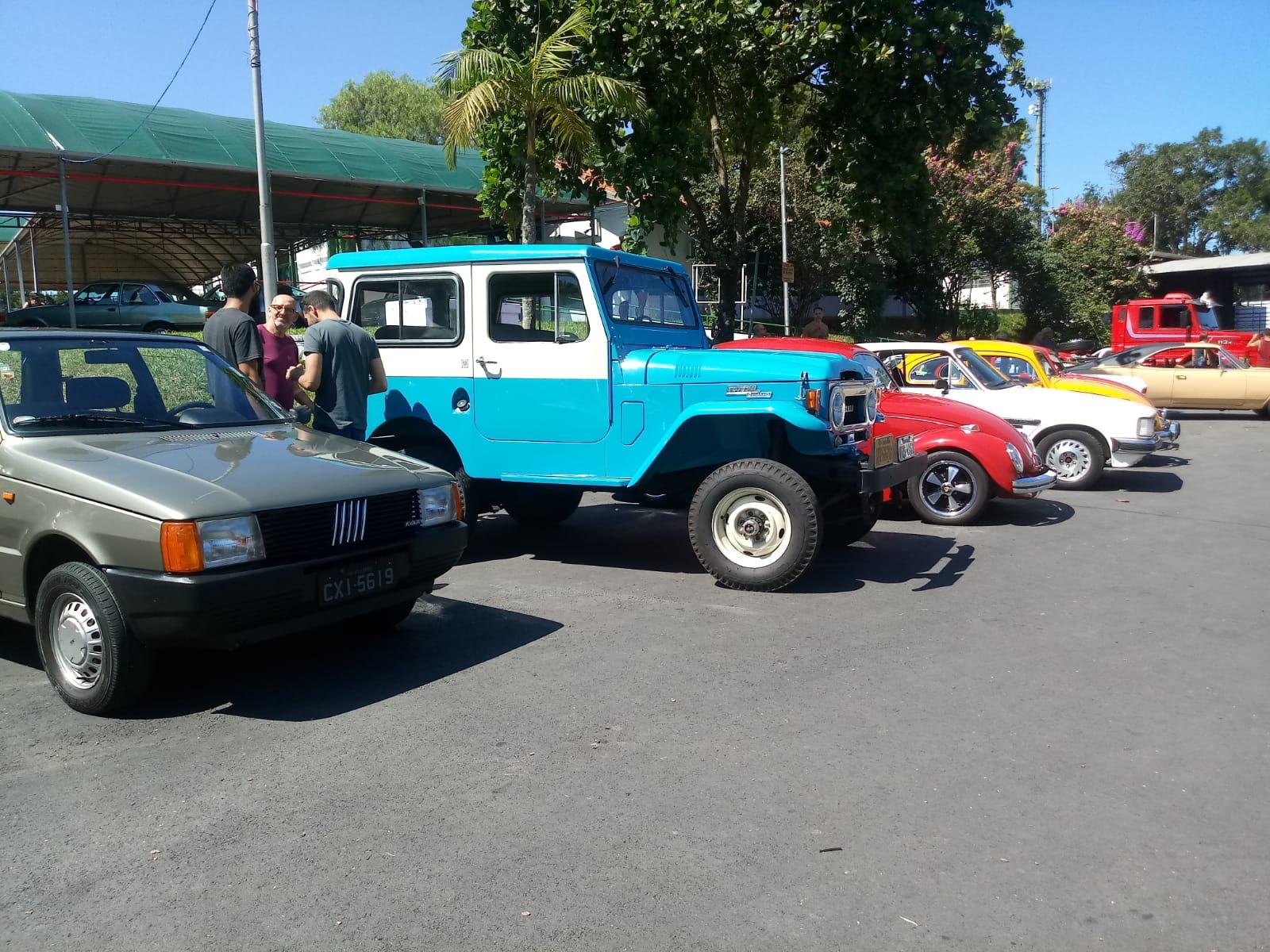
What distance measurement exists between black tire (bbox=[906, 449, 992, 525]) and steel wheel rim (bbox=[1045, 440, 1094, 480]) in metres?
2.48

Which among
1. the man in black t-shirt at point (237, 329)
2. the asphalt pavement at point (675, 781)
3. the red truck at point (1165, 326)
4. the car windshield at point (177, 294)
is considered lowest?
the asphalt pavement at point (675, 781)

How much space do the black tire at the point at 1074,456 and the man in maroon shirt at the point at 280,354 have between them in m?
7.67

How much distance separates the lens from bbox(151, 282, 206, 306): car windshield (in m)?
21.7

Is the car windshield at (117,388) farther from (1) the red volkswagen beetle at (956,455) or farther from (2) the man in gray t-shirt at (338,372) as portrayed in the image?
(1) the red volkswagen beetle at (956,455)

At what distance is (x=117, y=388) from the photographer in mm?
5254

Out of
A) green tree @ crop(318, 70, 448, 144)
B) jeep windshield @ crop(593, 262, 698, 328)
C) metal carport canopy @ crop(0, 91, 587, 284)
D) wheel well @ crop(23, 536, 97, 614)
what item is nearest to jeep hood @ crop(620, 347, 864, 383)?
jeep windshield @ crop(593, 262, 698, 328)

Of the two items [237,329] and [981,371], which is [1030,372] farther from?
[237,329]

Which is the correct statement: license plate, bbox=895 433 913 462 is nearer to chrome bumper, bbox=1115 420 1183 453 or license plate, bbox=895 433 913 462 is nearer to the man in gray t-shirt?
the man in gray t-shirt

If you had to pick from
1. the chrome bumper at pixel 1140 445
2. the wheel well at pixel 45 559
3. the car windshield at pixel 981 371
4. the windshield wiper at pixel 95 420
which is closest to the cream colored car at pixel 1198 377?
the chrome bumper at pixel 1140 445


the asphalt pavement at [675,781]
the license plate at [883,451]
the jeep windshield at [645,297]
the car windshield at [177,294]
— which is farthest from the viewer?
the car windshield at [177,294]

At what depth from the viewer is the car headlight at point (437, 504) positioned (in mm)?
5172

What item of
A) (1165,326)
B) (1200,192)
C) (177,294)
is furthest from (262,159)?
(1200,192)

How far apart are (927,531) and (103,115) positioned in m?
18.7

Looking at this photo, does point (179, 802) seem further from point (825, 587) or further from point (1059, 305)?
point (1059, 305)
